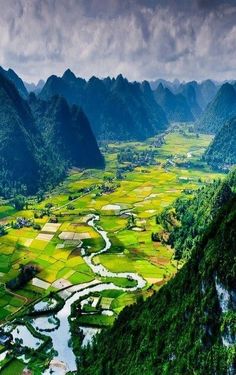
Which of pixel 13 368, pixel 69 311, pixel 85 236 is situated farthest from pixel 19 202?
pixel 13 368

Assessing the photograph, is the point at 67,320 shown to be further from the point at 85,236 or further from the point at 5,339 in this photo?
the point at 85,236

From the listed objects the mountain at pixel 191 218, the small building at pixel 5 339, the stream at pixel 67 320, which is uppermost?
the mountain at pixel 191 218

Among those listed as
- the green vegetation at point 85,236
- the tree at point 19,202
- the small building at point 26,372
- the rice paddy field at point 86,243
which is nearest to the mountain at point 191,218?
the green vegetation at point 85,236

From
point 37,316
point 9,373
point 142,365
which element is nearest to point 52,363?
point 9,373

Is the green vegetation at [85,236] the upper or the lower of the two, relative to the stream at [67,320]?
upper

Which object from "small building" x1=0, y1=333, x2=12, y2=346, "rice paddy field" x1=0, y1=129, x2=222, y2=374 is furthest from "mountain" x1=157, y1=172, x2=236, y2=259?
"small building" x1=0, y1=333, x2=12, y2=346

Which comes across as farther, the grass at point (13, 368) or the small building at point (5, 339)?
the small building at point (5, 339)

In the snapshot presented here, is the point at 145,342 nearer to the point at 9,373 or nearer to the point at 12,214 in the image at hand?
the point at 9,373

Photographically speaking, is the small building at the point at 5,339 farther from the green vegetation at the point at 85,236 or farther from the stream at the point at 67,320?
the green vegetation at the point at 85,236

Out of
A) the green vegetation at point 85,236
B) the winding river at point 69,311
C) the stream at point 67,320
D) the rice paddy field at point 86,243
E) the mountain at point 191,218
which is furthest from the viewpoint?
the mountain at point 191,218
